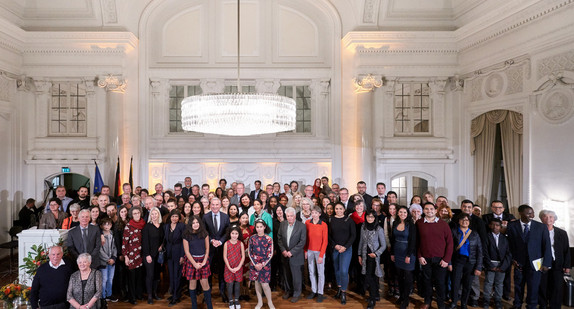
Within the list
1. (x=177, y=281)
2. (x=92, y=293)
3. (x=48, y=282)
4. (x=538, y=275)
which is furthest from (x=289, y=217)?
(x=538, y=275)

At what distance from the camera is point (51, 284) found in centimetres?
427

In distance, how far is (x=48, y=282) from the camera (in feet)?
13.9

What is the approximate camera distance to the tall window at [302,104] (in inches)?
440

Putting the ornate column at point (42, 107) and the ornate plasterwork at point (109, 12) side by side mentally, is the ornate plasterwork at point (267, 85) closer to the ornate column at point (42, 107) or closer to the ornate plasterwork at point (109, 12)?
the ornate plasterwork at point (109, 12)

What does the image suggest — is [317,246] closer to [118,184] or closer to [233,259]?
[233,259]

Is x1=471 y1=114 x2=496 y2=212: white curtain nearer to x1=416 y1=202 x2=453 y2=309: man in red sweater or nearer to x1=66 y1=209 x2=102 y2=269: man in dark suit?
x1=416 y1=202 x2=453 y2=309: man in red sweater

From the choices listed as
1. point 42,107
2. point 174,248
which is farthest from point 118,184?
point 174,248

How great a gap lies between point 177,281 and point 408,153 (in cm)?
735

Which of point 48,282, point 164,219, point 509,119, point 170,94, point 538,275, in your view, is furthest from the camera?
point 170,94

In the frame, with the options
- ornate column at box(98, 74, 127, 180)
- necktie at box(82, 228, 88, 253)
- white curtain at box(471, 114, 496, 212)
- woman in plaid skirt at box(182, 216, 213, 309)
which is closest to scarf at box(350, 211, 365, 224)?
woman in plaid skirt at box(182, 216, 213, 309)

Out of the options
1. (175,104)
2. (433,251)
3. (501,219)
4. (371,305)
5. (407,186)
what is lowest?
(371,305)

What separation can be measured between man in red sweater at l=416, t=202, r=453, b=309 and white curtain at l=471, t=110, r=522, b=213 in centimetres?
425

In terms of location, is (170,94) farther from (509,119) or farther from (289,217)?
(509,119)

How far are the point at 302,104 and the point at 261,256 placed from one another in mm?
6558
